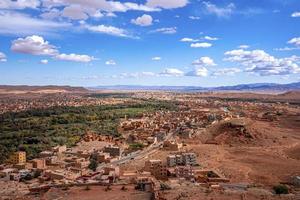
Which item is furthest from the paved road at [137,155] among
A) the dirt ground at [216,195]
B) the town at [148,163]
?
the dirt ground at [216,195]

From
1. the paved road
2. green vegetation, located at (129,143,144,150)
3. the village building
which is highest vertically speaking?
the village building

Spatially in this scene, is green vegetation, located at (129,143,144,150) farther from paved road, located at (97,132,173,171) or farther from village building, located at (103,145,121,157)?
village building, located at (103,145,121,157)

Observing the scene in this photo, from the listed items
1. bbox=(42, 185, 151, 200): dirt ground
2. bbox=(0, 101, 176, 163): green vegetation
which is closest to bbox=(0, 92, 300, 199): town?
bbox=(42, 185, 151, 200): dirt ground

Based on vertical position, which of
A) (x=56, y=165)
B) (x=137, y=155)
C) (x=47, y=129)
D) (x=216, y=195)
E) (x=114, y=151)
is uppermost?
(x=47, y=129)

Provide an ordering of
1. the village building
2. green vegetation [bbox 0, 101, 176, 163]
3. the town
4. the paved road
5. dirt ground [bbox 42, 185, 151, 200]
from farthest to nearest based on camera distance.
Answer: green vegetation [bbox 0, 101, 176, 163] < the village building < the paved road < the town < dirt ground [bbox 42, 185, 151, 200]

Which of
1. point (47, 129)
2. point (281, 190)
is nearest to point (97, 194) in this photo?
point (281, 190)

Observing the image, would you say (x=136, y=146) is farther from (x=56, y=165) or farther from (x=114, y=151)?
(x=56, y=165)

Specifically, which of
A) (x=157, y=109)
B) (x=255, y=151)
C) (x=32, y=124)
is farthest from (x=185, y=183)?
(x=157, y=109)

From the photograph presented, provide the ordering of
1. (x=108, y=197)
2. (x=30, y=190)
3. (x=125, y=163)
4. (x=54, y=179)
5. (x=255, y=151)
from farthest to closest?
1. (x=255, y=151)
2. (x=125, y=163)
3. (x=54, y=179)
4. (x=30, y=190)
5. (x=108, y=197)

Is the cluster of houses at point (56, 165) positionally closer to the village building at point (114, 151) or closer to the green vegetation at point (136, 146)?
the village building at point (114, 151)

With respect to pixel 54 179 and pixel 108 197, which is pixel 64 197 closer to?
pixel 108 197

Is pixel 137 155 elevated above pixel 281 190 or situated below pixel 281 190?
below
